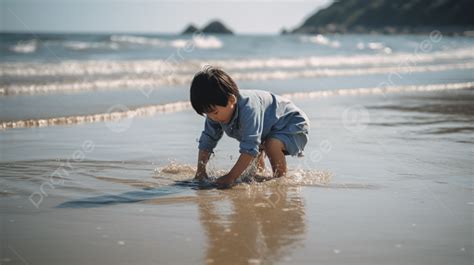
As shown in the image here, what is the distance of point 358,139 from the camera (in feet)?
20.2

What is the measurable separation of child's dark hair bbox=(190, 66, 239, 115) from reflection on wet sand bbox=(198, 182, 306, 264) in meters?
0.61

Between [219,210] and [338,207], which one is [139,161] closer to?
[219,210]

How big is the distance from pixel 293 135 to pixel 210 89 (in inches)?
35.8

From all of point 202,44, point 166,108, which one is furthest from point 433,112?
point 202,44

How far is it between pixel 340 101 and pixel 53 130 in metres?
5.31

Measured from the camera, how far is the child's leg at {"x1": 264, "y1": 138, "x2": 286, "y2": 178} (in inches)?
170

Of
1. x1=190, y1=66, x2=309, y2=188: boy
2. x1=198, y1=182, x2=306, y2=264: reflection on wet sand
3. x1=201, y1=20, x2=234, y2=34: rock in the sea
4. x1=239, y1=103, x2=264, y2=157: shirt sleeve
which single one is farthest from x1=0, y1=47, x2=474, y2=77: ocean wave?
x1=201, y1=20, x2=234, y2=34: rock in the sea

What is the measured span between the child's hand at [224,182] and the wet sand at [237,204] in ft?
0.31

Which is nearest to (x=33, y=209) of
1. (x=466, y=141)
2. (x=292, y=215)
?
(x=292, y=215)

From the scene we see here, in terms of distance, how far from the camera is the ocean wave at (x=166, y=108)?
7.08 metres

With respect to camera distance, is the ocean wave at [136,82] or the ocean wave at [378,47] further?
the ocean wave at [378,47]

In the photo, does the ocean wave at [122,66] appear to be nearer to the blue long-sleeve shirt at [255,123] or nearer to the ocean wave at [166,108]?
the ocean wave at [166,108]

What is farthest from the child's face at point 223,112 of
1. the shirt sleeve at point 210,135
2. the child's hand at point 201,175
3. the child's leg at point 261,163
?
the child's leg at point 261,163

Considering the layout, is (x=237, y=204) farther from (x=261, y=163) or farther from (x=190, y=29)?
(x=190, y=29)
